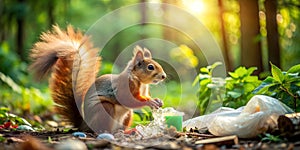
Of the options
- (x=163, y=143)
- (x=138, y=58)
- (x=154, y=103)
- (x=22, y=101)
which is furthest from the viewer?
(x=22, y=101)

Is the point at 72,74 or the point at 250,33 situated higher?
the point at 250,33

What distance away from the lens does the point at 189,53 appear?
12.3 m

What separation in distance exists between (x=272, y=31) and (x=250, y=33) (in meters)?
0.30

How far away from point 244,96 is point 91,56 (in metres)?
1.57

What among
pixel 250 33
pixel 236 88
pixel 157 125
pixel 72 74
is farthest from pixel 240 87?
pixel 250 33

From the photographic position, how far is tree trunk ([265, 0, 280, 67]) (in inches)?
244

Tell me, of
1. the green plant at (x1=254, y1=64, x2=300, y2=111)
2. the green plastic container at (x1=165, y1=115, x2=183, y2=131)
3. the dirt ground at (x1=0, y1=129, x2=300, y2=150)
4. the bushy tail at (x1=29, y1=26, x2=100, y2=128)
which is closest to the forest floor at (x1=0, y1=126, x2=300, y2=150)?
the dirt ground at (x1=0, y1=129, x2=300, y2=150)

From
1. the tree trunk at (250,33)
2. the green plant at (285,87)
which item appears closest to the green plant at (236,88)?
the green plant at (285,87)

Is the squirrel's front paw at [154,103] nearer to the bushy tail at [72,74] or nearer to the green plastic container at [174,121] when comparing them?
the green plastic container at [174,121]

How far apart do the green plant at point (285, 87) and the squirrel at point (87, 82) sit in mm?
946

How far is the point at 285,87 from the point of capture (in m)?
3.72

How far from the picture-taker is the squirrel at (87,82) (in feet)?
12.9

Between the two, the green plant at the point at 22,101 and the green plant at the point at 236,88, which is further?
the green plant at the point at 22,101

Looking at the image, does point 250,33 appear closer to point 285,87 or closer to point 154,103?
point 285,87
